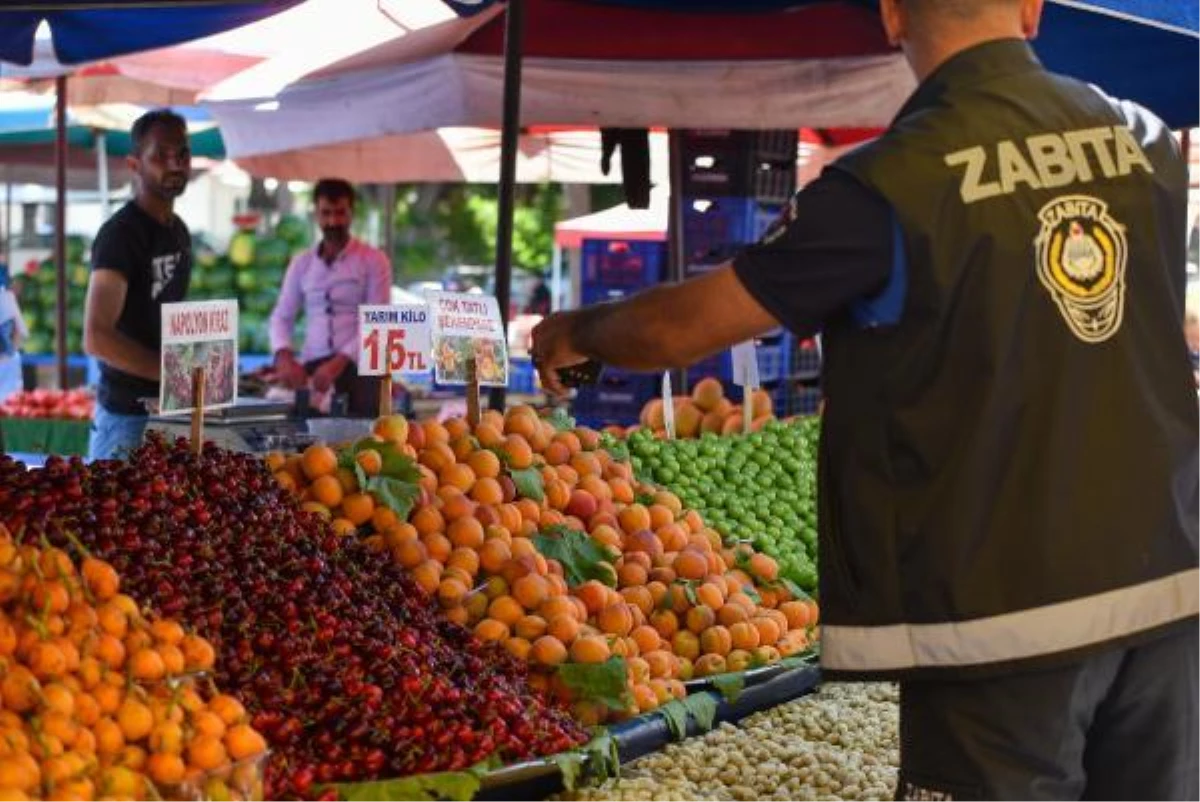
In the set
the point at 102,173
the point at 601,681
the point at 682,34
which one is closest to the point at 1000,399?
the point at 601,681

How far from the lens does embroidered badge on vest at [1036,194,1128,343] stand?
2.38 m

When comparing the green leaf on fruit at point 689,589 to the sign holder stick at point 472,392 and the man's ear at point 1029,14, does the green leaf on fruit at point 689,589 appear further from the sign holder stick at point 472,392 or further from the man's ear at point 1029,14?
the man's ear at point 1029,14

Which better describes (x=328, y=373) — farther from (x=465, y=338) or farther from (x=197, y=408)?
(x=197, y=408)

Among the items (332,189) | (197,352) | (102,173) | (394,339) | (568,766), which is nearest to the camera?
(568,766)

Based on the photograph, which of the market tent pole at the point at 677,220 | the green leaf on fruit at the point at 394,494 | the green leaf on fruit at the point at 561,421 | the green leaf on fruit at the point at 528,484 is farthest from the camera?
the market tent pole at the point at 677,220

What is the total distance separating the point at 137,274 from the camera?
6.12 metres

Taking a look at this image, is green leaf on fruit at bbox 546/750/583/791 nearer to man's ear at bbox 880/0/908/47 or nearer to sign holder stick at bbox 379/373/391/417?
sign holder stick at bbox 379/373/391/417

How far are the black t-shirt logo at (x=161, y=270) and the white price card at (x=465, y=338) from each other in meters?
1.89

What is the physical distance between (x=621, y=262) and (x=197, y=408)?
17.6 ft

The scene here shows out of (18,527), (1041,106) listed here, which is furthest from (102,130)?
(1041,106)

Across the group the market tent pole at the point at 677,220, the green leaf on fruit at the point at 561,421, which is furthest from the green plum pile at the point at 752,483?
the market tent pole at the point at 677,220

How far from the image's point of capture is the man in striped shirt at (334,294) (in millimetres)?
8930

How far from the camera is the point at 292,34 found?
29.0 ft

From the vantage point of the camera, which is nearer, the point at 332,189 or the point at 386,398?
the point at 386,398
